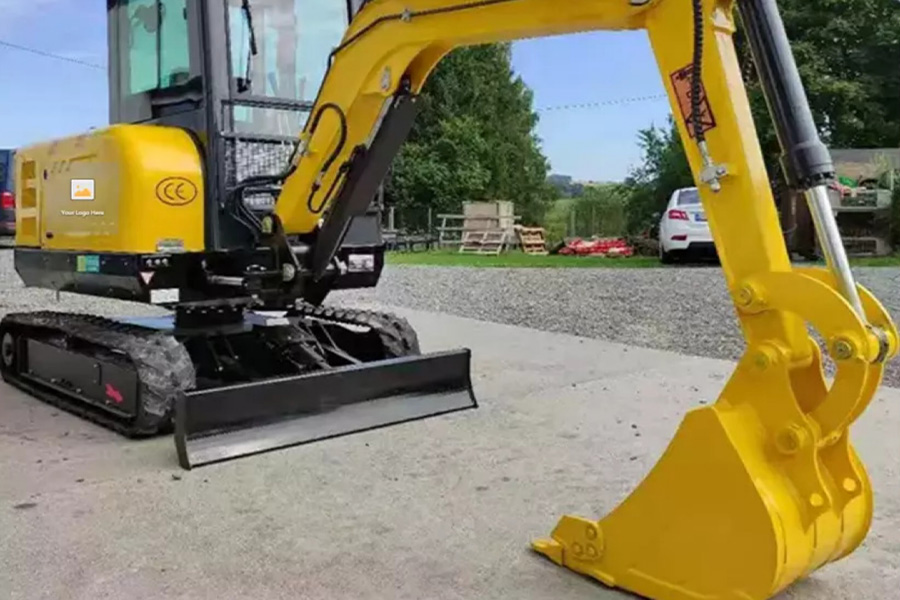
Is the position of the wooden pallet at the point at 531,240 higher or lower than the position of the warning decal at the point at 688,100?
lower

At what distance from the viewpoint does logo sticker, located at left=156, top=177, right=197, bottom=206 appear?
5.00m

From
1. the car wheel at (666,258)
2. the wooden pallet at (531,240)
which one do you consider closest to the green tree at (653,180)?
the wooden pallet at (531,240)

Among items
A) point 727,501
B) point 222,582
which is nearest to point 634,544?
point 727,501

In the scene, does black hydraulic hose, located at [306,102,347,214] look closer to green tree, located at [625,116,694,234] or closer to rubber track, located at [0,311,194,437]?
rubber track, located at [0,311,194,437]

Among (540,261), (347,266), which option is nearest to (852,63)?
(540,261)

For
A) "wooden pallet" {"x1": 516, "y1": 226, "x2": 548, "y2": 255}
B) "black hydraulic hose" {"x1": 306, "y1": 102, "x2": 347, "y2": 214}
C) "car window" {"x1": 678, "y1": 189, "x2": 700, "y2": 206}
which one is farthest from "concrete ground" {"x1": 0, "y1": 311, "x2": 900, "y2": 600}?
"wooden pallet" {"x1": 516, "y1": 226, "x2": 548, "y2": 255}

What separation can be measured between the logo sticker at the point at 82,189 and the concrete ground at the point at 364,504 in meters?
1.23

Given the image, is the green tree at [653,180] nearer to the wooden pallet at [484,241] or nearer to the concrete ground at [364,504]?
the wooden pallet at [484,241]

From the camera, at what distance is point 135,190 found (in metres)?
4.95

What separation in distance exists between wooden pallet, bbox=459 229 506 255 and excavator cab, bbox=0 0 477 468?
17318 millimetres

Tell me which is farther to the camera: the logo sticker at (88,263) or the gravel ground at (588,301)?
the gravel ground at (588,301)

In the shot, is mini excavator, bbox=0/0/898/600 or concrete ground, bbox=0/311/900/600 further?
concrete ground, bbox=0/311/900/600

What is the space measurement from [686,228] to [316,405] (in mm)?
10878

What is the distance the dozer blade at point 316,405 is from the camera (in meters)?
4.37
